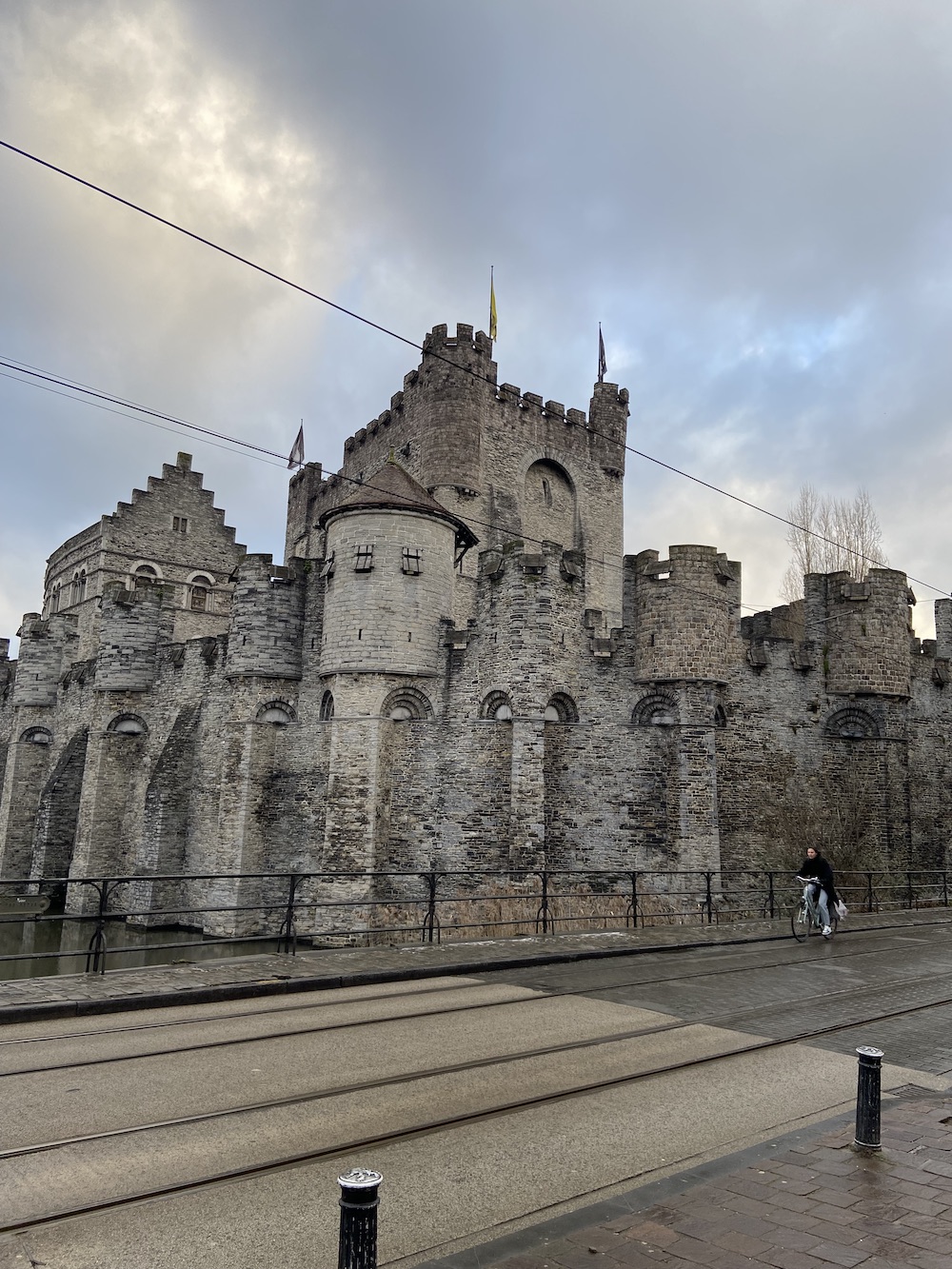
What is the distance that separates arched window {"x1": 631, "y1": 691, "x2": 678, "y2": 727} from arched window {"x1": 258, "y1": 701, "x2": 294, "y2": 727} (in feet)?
27.0

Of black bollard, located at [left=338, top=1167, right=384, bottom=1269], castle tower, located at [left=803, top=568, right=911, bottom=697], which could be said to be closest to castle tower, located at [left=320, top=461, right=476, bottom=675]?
castle tower, located at [left=803, top=568, right=911, bottom=697]

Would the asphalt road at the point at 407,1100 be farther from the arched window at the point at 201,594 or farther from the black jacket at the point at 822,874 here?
the arched window at the point at 201,594

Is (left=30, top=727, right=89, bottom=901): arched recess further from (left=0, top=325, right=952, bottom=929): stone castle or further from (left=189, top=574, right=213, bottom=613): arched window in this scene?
(left=189, top=574, right=213, bottom=613): arched window

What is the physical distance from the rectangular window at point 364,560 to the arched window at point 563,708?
4867 mm

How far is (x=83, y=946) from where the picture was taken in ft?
73.2

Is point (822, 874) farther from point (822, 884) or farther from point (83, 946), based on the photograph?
point (83, 946)

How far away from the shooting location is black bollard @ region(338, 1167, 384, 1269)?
2.94 metres

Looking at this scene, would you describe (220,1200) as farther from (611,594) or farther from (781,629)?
(611,594)

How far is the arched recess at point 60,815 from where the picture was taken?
27.3 meters

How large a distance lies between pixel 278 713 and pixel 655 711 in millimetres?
8889

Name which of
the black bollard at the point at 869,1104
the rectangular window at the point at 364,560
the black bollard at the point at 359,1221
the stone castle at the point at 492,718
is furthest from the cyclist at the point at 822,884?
the black bollard at the point at 359,1221

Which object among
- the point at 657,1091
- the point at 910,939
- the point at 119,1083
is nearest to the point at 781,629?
the point at 910,939

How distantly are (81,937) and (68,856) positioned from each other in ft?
15.4

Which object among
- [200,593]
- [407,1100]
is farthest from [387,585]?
[200,593]
